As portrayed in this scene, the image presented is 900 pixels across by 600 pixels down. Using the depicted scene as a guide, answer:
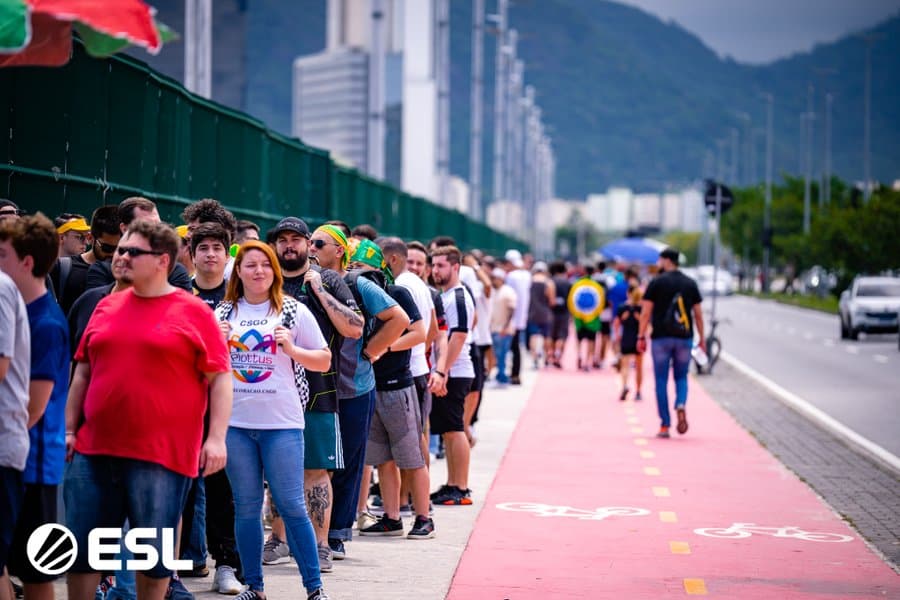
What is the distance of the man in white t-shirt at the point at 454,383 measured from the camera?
1202cm

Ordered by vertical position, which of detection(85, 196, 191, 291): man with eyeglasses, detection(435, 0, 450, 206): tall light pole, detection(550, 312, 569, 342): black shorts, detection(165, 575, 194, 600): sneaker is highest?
detection(435, 0, 450, 206): tall light pole

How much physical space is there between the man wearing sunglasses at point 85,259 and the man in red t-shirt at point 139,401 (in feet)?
5.40

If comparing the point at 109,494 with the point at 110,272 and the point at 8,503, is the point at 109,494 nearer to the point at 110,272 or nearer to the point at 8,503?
the point at 8,503

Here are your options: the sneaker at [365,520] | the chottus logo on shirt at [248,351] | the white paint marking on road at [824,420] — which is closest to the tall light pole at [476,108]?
the white paint marking on road at [824,420]

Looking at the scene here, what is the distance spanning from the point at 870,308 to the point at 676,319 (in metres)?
26.5

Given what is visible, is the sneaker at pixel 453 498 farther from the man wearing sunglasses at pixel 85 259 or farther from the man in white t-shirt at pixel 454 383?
the man wearing sunglasses at pixel 85 259

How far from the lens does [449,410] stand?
12.1m

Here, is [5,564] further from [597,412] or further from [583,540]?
[597,412]

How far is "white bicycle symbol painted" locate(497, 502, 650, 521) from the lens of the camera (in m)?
11.8

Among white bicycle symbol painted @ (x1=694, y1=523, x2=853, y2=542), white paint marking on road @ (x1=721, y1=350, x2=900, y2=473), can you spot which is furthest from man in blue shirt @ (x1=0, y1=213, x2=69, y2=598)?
white paint marking on road @ (x1=721, y1=350, x2=900, y2=473)

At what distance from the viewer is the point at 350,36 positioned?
3828cm

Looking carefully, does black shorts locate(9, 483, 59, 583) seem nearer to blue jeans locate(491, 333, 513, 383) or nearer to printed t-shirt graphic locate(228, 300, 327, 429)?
printed t-shirt graphic locate(228, 300, 327, 429)

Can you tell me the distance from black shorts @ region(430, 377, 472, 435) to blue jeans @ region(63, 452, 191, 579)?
552 centimetres

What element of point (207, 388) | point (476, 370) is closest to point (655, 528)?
point (476, 370)
